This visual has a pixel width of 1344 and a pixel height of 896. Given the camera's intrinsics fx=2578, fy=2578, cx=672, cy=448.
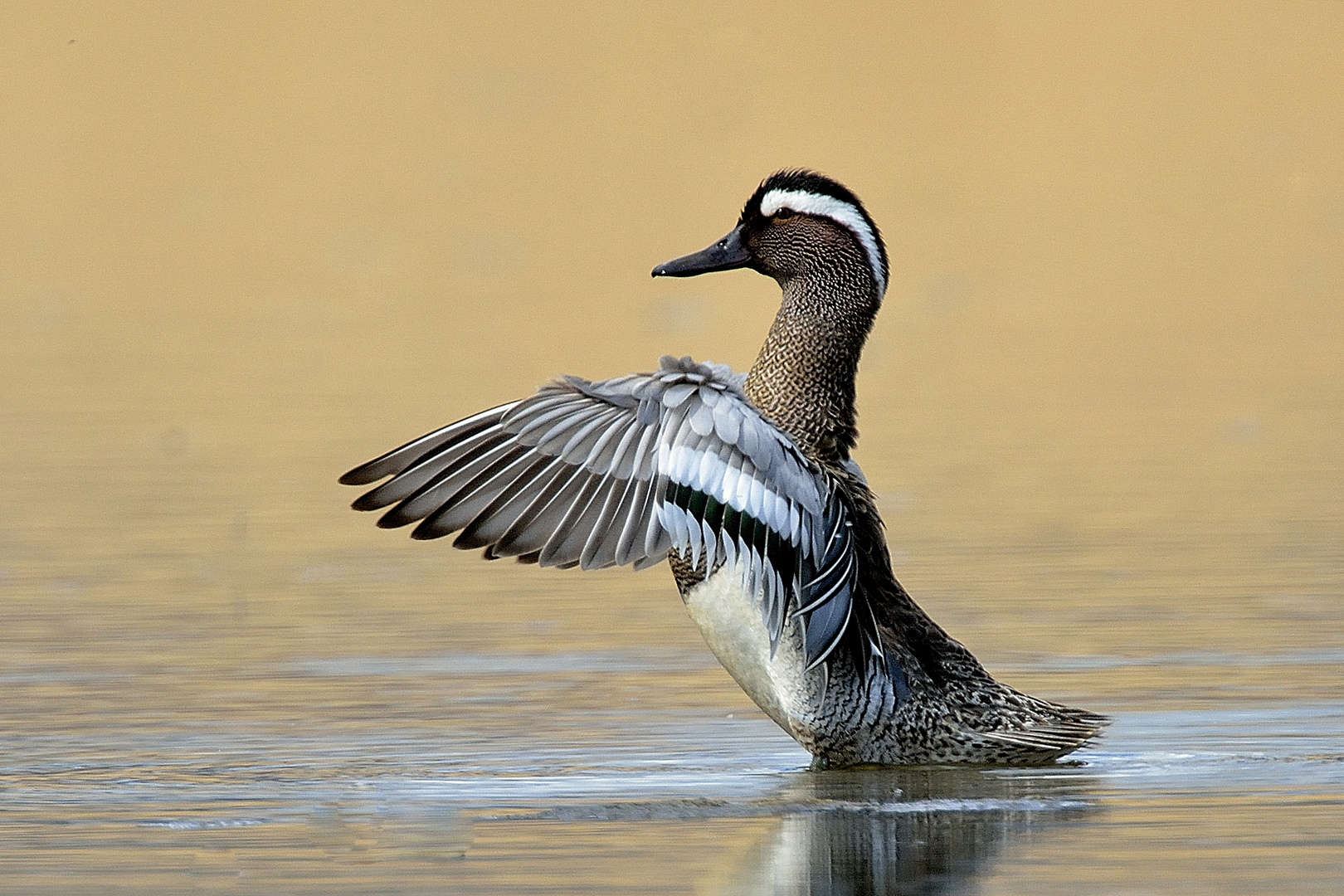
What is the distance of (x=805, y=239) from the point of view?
720 cm

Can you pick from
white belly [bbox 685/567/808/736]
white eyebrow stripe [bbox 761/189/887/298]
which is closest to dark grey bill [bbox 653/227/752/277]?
white eyebrow stripe [bbox 761/189/887/298]

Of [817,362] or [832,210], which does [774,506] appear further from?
[832,210]

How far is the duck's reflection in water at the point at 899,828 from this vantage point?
16.6 feet

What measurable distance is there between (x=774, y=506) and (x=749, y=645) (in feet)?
1.70

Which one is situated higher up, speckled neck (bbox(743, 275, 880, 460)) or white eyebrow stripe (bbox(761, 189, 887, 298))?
white eyebrow stripe (bbox(761, 189, 887, 298))

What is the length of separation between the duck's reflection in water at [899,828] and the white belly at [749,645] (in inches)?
8.3

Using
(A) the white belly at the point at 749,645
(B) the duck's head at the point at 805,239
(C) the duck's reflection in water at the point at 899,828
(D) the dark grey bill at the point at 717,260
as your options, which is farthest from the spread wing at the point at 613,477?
(D) the dark grey bill at the point at 717,260

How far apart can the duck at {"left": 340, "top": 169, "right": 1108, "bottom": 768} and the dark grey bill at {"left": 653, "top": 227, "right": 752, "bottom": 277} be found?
0.08 meters

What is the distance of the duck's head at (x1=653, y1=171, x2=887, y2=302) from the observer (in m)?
7.11

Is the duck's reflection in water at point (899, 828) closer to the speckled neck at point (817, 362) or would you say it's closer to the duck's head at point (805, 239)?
the speckled neck at point (817, 362)

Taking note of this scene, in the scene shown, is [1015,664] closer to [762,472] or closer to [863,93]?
[762,472]

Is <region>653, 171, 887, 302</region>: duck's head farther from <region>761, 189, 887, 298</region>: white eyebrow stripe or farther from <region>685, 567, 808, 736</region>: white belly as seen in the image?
<region>685, 567, 808, 736</region>: white belly

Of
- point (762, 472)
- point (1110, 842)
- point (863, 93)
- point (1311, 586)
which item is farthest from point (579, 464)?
point (863, 93)

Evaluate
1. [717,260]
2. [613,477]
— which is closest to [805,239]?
[717,260]
